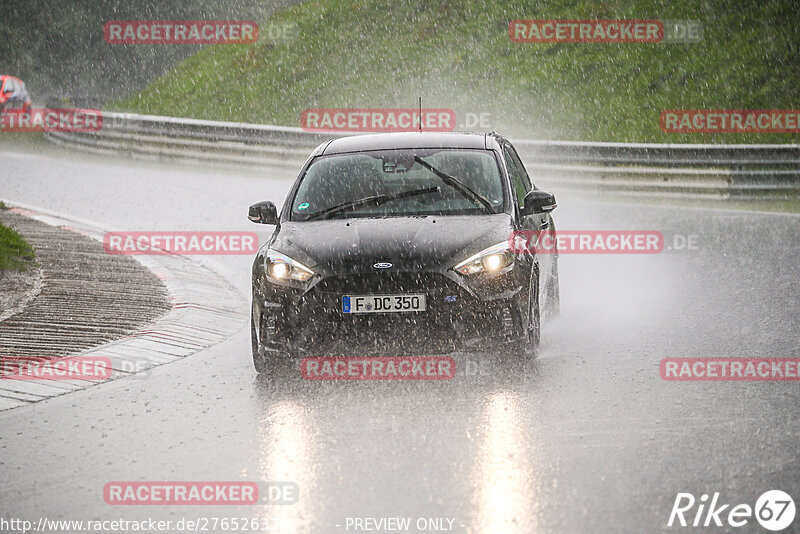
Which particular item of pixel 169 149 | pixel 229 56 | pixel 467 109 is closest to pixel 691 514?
pixel 169 149

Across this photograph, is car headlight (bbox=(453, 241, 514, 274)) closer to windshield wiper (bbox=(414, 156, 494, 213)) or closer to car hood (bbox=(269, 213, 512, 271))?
car hood (bbox=(269, 213, 512, 271))

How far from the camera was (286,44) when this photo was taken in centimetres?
4031

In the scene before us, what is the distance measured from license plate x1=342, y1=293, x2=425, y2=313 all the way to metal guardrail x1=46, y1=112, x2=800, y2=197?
42.2ft

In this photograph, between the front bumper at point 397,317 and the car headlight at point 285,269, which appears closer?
the front bumper at point 397,317

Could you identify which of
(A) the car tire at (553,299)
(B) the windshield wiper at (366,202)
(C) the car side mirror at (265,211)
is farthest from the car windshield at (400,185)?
(A) the car tire at (553,299)

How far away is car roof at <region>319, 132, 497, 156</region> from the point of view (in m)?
9.75

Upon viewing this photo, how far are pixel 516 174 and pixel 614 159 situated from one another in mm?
11204

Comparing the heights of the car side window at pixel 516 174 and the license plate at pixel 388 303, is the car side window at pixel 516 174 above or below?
above

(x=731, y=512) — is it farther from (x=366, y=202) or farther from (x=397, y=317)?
(x=366, y=202)

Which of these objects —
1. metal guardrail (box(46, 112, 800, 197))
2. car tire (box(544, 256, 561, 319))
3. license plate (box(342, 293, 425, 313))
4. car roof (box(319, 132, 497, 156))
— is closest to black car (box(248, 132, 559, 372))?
license plate (box(342, 293, 425, 313))

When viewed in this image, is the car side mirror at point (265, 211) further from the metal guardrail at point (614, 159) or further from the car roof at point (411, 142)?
the metal guardrail at point (614, 159)

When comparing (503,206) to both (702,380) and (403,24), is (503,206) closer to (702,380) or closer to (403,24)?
(702,380)

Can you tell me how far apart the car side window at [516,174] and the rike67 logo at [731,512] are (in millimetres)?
4165

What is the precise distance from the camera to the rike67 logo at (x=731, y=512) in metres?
5.29
